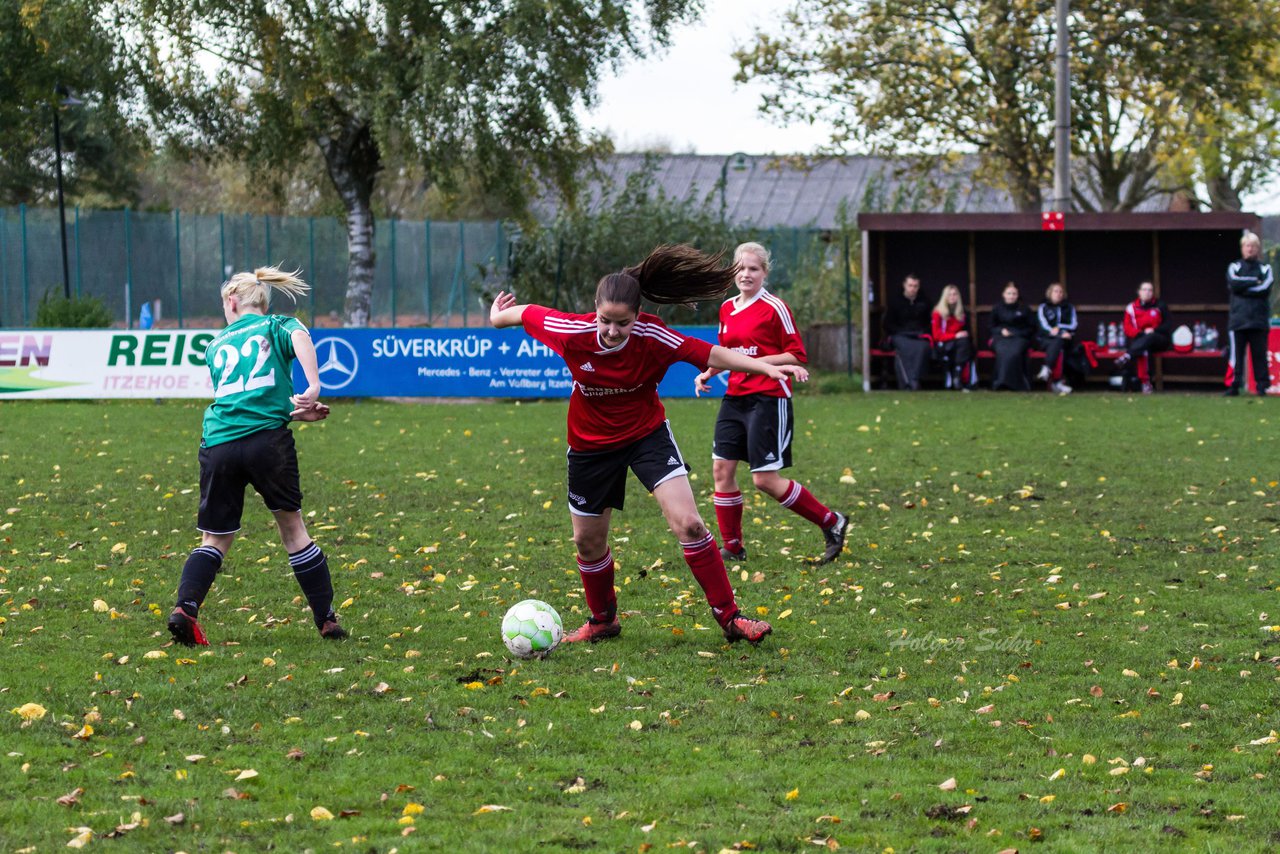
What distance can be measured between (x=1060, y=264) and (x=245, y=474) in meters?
19.2

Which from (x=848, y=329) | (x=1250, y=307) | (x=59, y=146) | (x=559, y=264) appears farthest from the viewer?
(x=559, y=264)

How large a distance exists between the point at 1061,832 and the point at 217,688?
132 inches

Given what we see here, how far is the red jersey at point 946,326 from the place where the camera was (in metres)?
22.7

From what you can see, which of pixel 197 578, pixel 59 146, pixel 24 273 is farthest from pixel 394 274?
pixel 197 578

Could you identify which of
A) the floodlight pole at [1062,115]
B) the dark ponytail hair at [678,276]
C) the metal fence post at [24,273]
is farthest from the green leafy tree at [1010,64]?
the dark ponytail hair at [678,276]

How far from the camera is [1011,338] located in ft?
73.2

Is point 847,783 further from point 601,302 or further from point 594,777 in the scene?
point 601,302

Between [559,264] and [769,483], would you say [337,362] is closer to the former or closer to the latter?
[559,264]

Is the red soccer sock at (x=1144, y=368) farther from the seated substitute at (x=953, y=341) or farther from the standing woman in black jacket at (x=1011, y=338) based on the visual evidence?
the seated substitute at (x=953, y=341)

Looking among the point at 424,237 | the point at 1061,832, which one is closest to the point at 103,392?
the point at 424,237

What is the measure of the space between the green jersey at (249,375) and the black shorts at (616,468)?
4.50 ft

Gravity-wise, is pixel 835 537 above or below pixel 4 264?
below

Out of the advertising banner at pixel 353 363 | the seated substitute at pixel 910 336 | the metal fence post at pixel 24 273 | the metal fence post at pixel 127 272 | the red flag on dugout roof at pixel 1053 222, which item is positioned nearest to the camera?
the advertising banner at pixel 353 363

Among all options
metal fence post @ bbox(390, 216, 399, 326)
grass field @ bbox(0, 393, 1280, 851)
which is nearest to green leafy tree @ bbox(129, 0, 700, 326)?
metal fence post @ bbox(390, 216, 399, 326)
